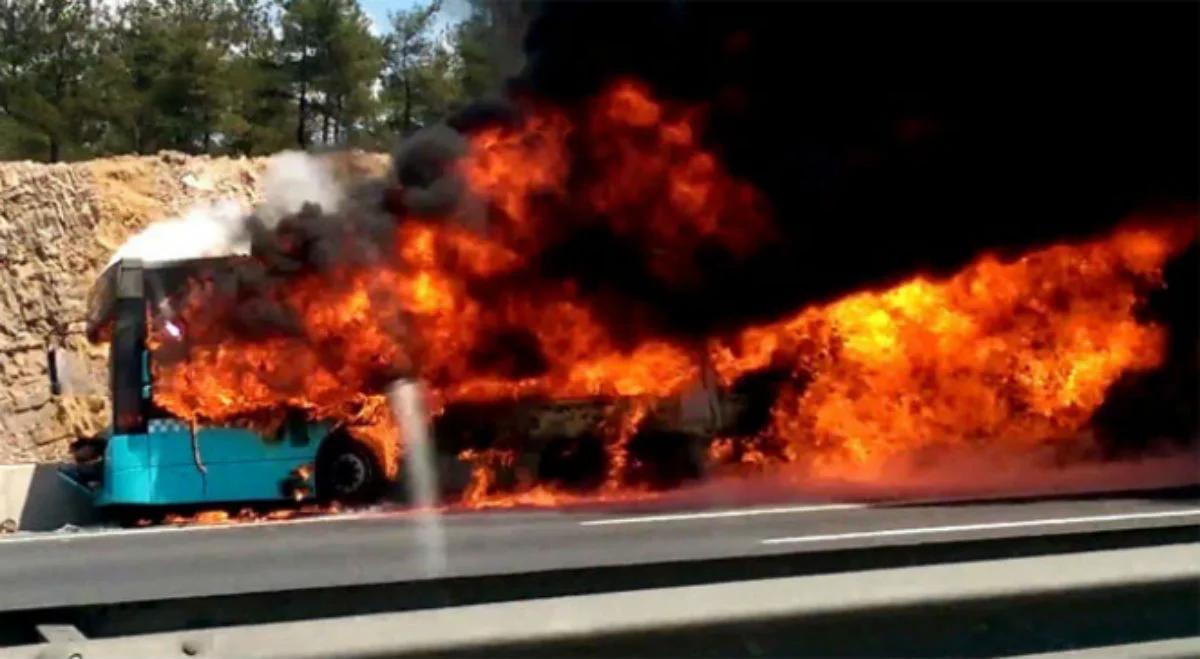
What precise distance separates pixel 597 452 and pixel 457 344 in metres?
1.78

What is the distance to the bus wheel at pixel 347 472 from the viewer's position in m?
15.6

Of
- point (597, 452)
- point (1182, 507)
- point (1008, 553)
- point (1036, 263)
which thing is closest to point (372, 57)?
point (597, 452)

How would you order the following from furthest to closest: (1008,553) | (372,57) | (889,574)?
(372,57) → (1008,553) → (889,574)

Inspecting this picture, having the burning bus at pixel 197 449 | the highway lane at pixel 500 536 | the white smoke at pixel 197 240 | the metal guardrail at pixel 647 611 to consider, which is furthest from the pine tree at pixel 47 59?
the metal guardrail at pixel 647 611

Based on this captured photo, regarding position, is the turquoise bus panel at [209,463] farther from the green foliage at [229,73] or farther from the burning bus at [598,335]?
the green foliage at [229,73]

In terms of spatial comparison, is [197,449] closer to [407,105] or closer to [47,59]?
[407,105]

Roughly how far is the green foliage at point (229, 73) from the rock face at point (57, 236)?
0.83m

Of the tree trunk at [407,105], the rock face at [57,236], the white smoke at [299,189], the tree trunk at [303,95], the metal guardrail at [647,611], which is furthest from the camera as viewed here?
the rock face at [57,236]

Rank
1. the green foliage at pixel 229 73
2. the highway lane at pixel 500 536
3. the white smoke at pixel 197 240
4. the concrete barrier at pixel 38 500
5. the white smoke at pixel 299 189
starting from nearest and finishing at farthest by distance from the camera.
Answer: the highway lane at pixel 500 536, the green foliage at pixel 229 73, the white smoke at pixel 299 189, the white smoke at pixel 197 240, the concrete barrier at pixel 38 500

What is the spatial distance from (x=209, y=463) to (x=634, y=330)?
4575 mm

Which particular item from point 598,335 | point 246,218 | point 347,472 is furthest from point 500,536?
point 246,218

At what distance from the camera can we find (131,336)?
15.9 meters

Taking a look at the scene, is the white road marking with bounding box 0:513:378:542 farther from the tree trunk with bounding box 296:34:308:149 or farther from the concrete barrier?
the tree trunk with bounding box 296:34:308:149

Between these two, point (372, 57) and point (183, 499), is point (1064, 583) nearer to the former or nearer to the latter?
point (183, 499)
